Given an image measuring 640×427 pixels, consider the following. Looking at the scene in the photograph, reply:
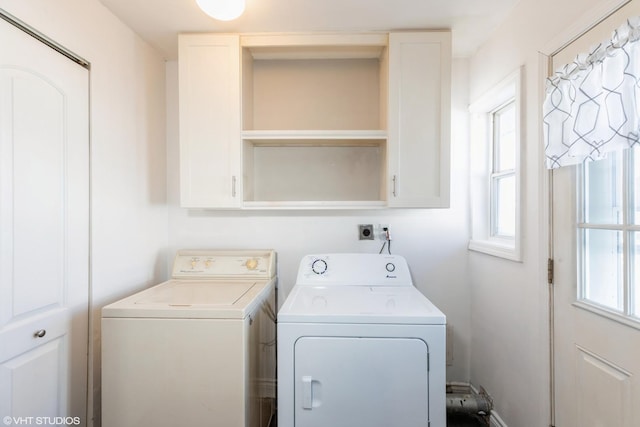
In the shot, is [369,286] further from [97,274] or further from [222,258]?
[97,274]

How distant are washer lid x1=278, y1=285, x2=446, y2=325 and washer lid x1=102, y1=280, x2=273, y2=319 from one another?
7.5 inches

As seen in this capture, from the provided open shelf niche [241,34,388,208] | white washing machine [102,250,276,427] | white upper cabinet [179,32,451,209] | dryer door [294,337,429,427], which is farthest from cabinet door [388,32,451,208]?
white washing machine [102,250,276,427]

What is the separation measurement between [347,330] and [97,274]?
1.27 meters

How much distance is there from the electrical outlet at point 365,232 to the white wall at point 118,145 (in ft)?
4.41

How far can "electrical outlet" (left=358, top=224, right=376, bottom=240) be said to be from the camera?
2.15 m

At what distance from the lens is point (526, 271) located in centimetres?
156

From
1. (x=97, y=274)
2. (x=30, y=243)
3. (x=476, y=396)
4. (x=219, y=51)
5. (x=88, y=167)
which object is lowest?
(x=476, y=396)

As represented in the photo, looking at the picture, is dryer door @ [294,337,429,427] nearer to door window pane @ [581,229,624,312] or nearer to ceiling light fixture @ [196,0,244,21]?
door window pane @ [581,229,624,312]

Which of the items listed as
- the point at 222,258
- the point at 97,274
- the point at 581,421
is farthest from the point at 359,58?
the point at 581,421

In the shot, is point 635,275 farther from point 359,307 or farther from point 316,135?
point 316,135

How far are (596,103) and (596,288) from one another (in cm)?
67

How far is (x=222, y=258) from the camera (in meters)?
2.06

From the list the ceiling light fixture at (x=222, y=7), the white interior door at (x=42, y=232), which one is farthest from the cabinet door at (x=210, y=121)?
the white interior door at (x=42, y=232)

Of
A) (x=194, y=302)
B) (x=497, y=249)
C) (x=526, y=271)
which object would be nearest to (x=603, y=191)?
(x=526, y=271)
